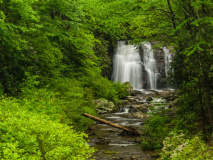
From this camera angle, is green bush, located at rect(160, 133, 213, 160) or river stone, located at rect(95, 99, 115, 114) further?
river stone, located at rect(95, 99, 115, 114)

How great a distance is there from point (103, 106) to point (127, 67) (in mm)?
14974

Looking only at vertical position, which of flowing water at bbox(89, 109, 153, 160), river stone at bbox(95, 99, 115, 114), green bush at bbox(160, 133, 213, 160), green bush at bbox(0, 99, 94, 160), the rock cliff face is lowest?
flowing water at bbox(89, 109, 153, 160)

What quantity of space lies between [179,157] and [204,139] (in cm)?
141

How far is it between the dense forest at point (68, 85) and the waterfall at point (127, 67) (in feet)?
54.1

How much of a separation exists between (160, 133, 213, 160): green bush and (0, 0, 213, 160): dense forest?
3 centimetres

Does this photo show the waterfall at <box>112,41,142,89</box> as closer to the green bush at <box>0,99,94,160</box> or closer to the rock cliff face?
the rock cliff face

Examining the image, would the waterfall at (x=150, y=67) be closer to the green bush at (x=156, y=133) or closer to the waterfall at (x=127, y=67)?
the waterfall at (x=127, y=67)

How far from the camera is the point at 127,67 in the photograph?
1286 inches

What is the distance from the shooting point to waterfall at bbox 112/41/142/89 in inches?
1250

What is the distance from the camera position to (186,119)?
8.20 metres

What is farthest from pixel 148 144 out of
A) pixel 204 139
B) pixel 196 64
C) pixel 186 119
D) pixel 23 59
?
pixel 23 59

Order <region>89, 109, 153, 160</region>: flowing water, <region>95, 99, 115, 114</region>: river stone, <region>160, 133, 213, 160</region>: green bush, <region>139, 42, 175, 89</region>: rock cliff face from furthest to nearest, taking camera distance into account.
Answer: <region>139, 42, 175, 89</region>: rock cliff face
<region>95, 99, 115, 114</region>: river stone
<region>89, 109, 153, 160</region>: flowing water
<region>160, 133, 213, 160</region>: green bush

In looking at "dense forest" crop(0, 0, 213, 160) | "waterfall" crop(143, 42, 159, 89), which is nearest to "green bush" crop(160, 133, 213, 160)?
"dense forest" crop(0, 0, 213, 160)

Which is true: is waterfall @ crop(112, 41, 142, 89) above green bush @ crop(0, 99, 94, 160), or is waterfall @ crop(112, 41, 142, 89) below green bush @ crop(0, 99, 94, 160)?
above
